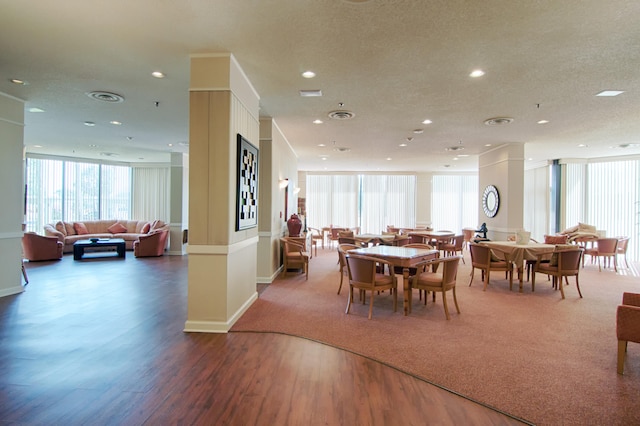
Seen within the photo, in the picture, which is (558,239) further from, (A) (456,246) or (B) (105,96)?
(B) (105,96)

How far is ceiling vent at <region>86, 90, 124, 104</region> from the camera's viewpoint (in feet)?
16.9

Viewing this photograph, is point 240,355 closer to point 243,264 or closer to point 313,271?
point 243,264

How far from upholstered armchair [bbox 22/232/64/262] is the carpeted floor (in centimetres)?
738

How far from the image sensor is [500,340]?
3904 millimetres

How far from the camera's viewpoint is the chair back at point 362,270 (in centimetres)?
462

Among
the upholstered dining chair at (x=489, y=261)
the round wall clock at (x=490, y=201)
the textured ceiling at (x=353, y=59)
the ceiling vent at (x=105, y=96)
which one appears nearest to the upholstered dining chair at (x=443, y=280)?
the upholstered dining chair at (x=489, y=261)

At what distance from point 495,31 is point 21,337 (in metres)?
6.02

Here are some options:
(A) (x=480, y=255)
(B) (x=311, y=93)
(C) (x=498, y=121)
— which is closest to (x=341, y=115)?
(B) (x=311, y=93)

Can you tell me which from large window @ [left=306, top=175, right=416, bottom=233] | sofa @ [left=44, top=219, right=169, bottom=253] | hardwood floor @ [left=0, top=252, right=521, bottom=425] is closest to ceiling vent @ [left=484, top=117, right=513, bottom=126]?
hardwood floor @ [left=0, top=252, right=521, bottom=425]

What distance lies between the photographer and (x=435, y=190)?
14.9 metres

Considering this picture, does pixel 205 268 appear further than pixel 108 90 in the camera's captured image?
No

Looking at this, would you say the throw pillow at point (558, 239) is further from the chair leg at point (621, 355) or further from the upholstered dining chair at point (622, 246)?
the chair leg at point (621, 355)

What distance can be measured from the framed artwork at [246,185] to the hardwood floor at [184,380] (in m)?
1.52

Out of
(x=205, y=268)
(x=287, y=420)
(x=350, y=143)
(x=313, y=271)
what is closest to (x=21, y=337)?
(x=205, y=268)
